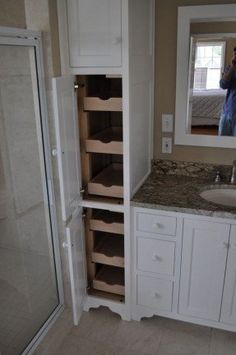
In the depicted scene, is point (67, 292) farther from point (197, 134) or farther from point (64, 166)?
point (197, 134)

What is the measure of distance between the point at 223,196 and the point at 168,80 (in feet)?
2.77

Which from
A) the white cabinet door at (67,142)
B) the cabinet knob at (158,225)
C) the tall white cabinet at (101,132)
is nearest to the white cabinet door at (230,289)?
the cabinet knob at (158,225)

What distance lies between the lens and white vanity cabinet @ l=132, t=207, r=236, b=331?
184 centimetres

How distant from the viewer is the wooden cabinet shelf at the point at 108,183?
78.4 inches

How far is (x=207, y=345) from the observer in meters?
2.01

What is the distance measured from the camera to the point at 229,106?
212cm

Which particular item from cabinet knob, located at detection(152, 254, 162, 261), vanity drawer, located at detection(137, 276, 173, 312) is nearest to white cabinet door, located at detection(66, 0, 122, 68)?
cabinet knob, located at detection(152, 254, 162, 261)

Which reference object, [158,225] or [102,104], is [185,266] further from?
[102,104]

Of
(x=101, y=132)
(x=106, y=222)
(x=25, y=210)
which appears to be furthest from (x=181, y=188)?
(x=25, y=210)

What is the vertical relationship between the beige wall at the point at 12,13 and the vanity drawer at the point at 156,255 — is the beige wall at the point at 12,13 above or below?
above

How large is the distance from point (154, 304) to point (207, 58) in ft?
5.24

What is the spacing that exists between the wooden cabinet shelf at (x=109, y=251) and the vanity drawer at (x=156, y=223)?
0.31m

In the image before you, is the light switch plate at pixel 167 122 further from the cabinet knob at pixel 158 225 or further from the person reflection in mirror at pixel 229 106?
the cabinet knob at pixel 158 225

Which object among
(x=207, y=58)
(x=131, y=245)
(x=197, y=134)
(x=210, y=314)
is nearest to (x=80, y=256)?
(x=131, y=245)
